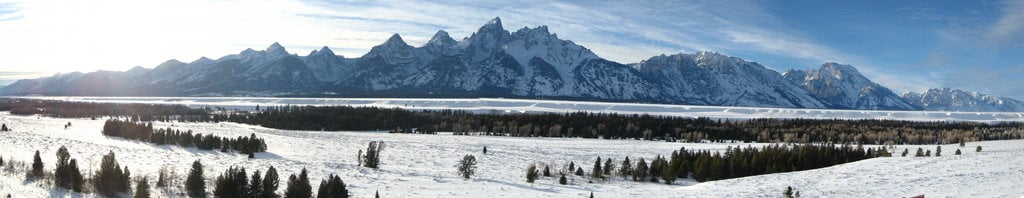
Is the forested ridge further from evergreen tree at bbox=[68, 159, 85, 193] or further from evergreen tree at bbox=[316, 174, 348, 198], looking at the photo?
evergreen tree at bbox=[68, 159, 85, 193]

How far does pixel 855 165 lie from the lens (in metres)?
32.9

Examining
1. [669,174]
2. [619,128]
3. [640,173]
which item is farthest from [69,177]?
[619,128]

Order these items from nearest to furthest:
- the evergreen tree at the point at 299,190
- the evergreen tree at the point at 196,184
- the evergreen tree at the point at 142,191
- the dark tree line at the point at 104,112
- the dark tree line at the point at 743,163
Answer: the evergreen tree at the point at 142,191
the evergreen tree at the point at 299,190
the evergreen tree at the point at 196,184
the dark tree line at the point at 743,163
the dark tree line at the point at 104,112

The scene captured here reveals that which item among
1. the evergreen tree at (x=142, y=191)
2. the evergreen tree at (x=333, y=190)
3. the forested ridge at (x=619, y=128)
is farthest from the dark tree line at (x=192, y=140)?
the forested ridge at (x=619, y=128)

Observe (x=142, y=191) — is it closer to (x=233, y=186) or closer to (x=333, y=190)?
(x=233, y=186)

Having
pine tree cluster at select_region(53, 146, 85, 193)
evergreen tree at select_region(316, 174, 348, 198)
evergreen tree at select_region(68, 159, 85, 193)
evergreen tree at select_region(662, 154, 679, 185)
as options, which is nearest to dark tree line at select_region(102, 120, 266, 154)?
pine tree cluster at select_region(53, 146, 85, 193)

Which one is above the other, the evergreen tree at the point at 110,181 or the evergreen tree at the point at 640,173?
the evergreen tree at the point at 110,181

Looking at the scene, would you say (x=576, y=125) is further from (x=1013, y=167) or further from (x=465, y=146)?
(x=1013, y=167)

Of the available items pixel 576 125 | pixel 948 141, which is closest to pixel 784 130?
pixel 948 141

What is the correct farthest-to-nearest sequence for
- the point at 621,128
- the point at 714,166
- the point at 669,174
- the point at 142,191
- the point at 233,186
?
the point at 621,128 → the point at 714,166 → the point at 669,174 → the point at 233,186 → the point at 142,191

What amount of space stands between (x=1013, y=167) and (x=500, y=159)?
28.9 meters

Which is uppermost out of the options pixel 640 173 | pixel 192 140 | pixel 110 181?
pixel 110 181

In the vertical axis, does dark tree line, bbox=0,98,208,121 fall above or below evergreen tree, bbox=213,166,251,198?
below

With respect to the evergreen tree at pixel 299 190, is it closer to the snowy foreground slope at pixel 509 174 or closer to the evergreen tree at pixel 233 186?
the evergreen tree at pixel 233 186
